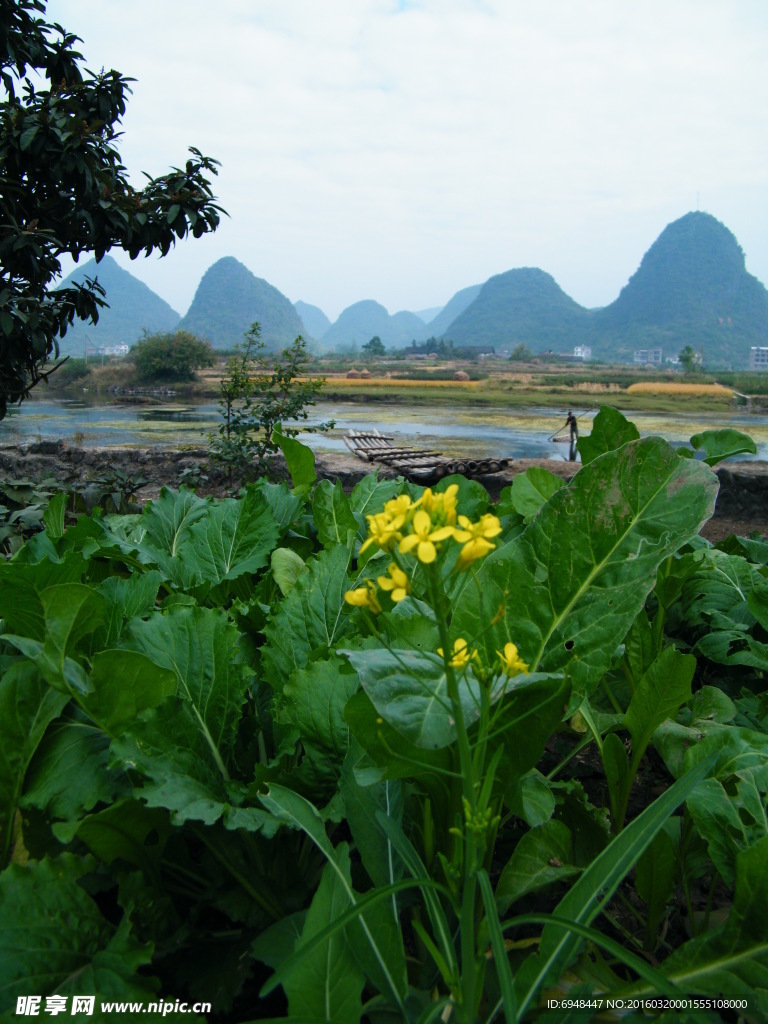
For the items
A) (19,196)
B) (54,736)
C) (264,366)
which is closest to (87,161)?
(19,196)

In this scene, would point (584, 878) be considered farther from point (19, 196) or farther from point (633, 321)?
point (633, 321)

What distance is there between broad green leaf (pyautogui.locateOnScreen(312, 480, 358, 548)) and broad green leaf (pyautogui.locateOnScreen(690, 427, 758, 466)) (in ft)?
2.43

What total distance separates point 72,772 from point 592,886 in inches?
22.3

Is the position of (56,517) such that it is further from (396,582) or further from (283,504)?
(396,582)

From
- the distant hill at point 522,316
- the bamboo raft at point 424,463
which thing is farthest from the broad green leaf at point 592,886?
the distant hill at point 522,316

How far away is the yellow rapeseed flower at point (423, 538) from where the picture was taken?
1.70 ft

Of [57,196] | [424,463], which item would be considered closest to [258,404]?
[424,463]

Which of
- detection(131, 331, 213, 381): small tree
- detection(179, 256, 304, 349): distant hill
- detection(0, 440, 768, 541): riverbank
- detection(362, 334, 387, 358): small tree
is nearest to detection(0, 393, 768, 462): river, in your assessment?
detection(131, 331, 213, 381): small tree

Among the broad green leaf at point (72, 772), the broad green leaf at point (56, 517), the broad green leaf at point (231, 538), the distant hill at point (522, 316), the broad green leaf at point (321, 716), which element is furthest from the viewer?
the distant hill at point (522, 316)

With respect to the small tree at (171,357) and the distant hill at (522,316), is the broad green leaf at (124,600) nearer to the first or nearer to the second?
the small tree at (171,357)

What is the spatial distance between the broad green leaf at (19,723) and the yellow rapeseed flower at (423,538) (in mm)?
493

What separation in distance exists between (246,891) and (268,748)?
0.21 m

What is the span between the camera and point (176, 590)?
131cm

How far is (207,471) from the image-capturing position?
24.9 feet
